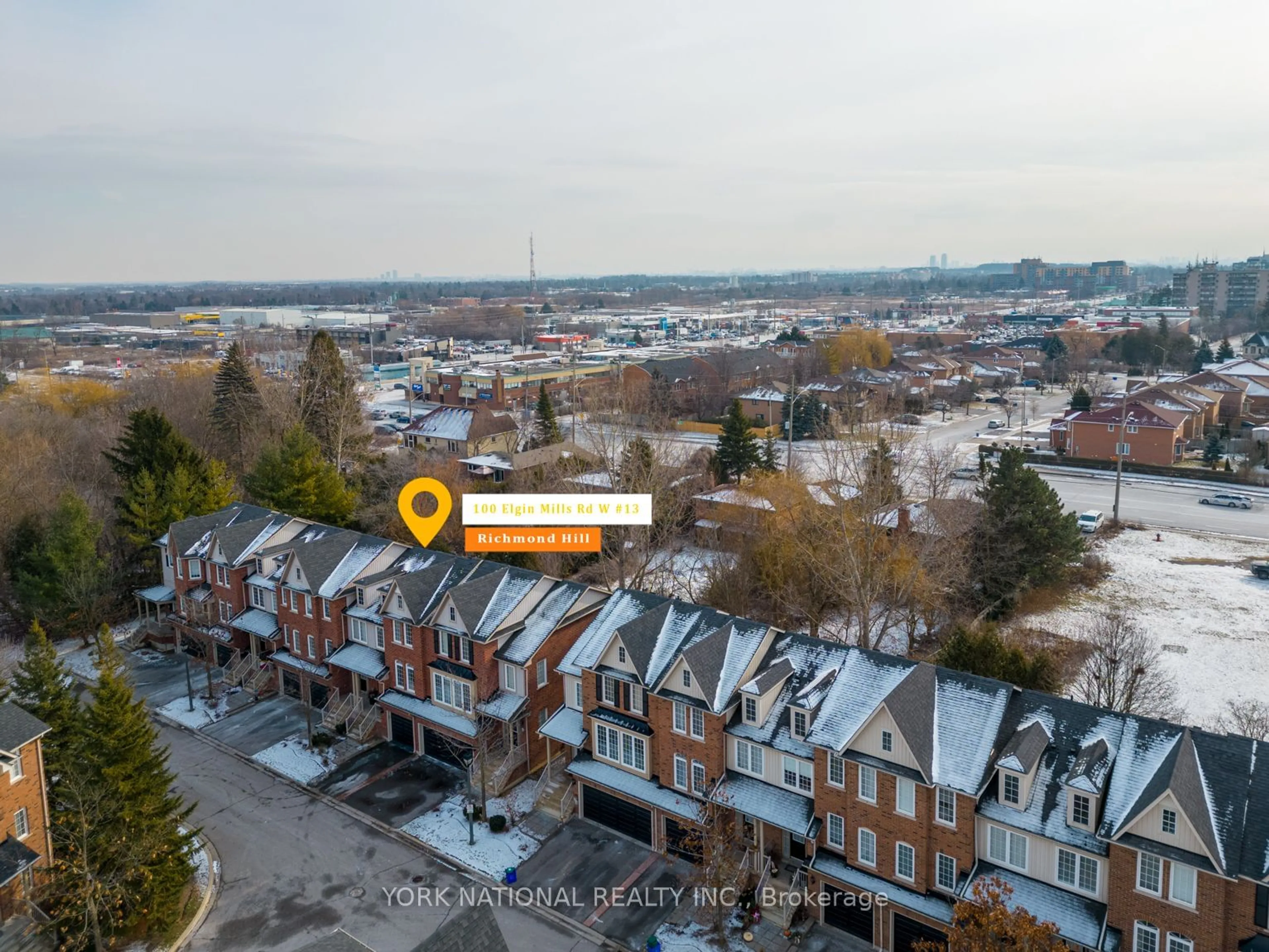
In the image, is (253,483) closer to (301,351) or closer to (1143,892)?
(1143,892)

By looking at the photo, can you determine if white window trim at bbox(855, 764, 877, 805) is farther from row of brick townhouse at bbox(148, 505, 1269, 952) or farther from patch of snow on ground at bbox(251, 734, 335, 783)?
patch of snow on ground at bbox(251, 734, 335, 783)

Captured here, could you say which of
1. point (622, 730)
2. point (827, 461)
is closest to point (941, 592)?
point (827, 461)

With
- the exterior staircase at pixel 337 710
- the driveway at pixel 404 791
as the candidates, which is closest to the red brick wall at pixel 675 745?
the driveway at pixel 404 791

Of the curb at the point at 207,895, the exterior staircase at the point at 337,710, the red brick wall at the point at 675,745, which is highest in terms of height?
the red brick wall at the point at 675,745

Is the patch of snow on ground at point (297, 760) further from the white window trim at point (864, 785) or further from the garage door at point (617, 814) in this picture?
the white window trim at point (864, 785)

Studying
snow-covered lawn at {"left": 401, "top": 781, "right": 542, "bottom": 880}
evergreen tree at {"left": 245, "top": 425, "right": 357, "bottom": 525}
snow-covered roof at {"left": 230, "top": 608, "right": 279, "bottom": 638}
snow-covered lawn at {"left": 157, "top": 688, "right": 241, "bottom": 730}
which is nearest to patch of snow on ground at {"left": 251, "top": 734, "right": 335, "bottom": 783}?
snow-covered lawn at {"left": 157, "top": 688, "right": 241, "bottom": 730}

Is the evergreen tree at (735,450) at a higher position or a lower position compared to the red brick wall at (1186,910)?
higher

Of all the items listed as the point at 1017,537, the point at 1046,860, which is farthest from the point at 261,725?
the point at 1017,537

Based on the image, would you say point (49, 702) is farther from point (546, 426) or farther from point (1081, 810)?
point (546, 426)
